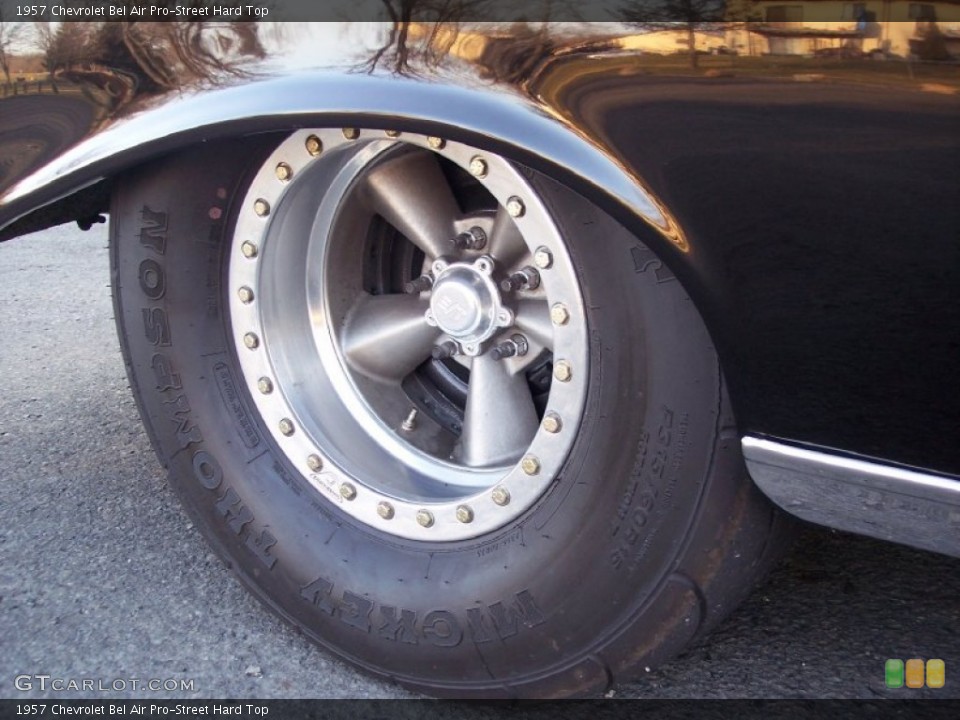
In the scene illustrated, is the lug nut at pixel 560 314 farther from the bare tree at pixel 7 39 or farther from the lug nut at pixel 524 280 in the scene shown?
the bare tree at pixel 7 39

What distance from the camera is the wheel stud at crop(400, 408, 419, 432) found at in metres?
2.03

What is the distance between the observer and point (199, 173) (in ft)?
5.91

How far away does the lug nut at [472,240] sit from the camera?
1861mm

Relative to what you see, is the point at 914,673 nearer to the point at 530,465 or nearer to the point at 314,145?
the point at 530,465

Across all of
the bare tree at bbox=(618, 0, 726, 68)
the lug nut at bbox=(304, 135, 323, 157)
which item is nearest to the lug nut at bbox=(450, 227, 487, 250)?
the lug nut at bbox=(304, 135, 323, 157)

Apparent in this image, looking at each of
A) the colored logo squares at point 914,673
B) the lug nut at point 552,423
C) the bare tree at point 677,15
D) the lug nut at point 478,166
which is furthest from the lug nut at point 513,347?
the colored logo squares at point 914,673

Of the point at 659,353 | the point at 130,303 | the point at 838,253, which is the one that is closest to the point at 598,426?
the point at 659,353

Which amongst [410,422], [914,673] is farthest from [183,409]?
[914,673]

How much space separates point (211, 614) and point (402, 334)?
26.7 inches

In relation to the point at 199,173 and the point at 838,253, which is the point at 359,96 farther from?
the point at 838,253

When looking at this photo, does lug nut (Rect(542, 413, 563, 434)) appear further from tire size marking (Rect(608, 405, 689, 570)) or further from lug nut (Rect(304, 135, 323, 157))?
lug nut (Rect(304, 135, 323, 157))

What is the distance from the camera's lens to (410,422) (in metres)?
2.04

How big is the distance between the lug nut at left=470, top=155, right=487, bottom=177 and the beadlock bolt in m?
0.28

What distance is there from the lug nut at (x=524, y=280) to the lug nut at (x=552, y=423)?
0.82ft
